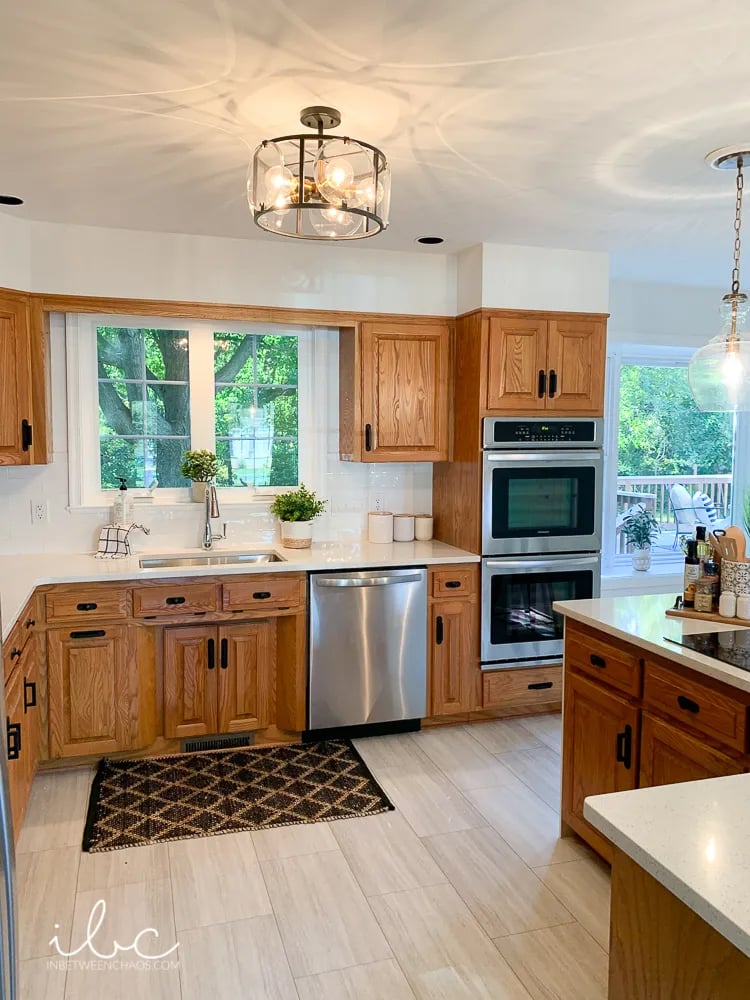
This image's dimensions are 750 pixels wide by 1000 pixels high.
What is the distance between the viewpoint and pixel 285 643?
378 cm

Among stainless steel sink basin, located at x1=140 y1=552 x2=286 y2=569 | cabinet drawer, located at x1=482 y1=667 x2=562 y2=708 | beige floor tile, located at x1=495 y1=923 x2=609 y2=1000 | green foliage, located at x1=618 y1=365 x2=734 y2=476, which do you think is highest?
green foliage, located at x1=618 y1=365 x2=734 y2=476

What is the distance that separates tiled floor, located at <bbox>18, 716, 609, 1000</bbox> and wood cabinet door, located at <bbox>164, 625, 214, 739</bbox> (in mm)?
536

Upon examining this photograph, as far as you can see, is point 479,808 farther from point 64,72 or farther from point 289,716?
point 64,72

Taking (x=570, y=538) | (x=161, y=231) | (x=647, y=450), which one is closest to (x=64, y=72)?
(x=161, y=231)

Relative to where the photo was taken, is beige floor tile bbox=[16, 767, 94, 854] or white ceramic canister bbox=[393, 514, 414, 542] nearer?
beige floor tile bbox=[16, 767, 94, 854]

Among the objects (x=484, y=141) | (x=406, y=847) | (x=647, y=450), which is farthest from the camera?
(x=647, y=450)

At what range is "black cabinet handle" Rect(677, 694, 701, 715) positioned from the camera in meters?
2.20

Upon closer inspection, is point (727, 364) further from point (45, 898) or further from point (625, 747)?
point (45, 898)

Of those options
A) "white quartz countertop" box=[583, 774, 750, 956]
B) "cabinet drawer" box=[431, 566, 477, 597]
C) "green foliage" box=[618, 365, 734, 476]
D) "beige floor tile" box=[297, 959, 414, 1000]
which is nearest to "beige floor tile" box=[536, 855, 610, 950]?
"beige floor tile" box=[297, 959, 414, 1000]

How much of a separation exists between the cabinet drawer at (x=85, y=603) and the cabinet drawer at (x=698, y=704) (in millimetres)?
2284

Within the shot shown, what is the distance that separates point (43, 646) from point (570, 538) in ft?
8.85

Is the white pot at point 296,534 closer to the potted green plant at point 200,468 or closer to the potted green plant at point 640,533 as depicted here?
the potted green plant at point 200,468

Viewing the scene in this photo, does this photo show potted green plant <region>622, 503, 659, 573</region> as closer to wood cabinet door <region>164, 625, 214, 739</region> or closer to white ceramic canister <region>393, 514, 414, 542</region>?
white ceramic canister <region>393, 514, 414, 542</region>

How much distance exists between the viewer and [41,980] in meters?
2.15
